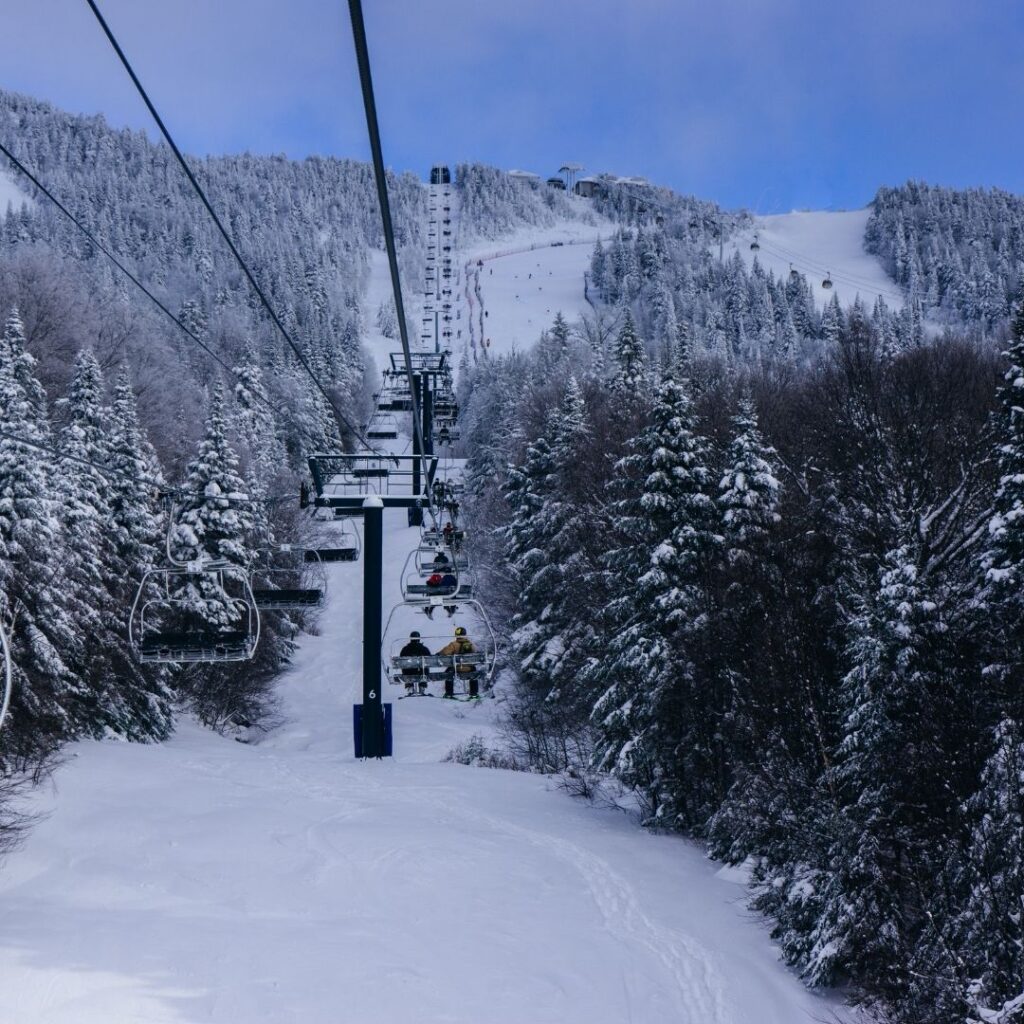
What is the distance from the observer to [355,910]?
46.3 ft

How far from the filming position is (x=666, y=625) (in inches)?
862

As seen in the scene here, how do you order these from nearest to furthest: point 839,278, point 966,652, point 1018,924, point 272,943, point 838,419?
point 1018,924, point 272,943, point 966,652, point 838,419, point 839,278

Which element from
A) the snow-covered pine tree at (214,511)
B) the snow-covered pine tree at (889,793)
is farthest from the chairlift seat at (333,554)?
the snow-covered pine tree at (214,511)

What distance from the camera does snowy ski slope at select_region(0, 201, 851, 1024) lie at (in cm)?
1108

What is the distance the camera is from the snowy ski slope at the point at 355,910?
1108cm

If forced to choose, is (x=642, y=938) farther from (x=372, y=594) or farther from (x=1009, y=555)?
(x=372, y=594)

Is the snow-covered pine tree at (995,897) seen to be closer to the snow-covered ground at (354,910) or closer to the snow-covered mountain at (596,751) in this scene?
the snow-covered mountain at (596,751)

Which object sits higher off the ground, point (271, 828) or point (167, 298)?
point (167, 298)

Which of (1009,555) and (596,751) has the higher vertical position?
(1009,555)

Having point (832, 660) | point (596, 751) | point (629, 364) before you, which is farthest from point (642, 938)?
point (629, 364)

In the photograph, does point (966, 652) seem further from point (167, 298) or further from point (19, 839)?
point (167, 298)

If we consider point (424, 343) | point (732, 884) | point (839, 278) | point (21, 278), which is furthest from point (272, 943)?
point (839, 278)

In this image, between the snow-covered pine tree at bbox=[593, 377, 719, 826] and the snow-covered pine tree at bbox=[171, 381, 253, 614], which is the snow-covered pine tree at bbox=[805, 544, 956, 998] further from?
the snow-covered pine tree at bbox=[171, 381, 253, 614]

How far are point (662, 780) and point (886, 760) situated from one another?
7.26 meters
